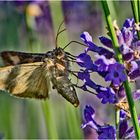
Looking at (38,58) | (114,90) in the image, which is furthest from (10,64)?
(114,90)

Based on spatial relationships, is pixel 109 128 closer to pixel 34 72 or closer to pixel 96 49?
pixel 96 49

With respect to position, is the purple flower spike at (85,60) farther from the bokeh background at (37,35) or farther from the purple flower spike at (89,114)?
the bokeh background at (37,35)

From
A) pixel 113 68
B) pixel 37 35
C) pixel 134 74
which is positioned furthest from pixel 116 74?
pixel 37 35

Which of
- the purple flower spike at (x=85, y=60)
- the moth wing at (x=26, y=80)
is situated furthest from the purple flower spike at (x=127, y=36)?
the moth wing at (x=26, y=80)

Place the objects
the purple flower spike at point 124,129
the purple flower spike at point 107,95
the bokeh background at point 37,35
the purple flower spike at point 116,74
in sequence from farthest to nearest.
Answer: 1. the bokeh background at point 37,35
2. the purple flower spike at point 124,129
3. the purple flower spike at point 107,95
4. the purple flower spike at point 116,74

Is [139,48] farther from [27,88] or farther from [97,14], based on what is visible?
[97,14]

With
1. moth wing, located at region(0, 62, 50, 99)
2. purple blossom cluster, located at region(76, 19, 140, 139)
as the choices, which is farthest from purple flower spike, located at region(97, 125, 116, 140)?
moth wing, located at region(0, 62, 50, 99)

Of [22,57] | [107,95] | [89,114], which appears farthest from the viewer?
[22,57]
